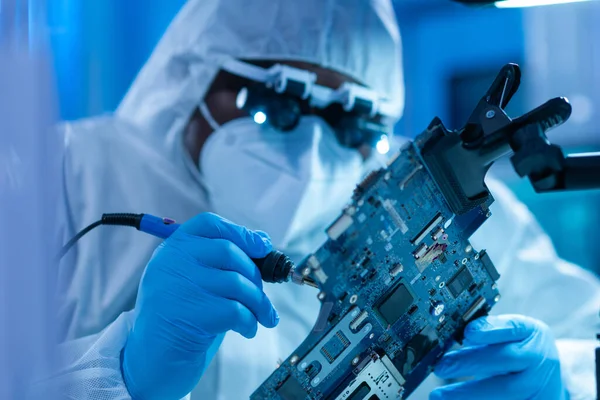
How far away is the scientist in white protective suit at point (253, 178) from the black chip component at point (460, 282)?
83 millimetres

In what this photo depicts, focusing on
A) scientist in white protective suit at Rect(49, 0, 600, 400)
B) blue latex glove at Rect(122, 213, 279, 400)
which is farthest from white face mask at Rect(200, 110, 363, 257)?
blue latex glove at Rect(122, 213, 279, 400)

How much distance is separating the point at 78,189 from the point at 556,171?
1063 millimetres

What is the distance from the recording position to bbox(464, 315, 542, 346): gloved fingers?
38.6 inches

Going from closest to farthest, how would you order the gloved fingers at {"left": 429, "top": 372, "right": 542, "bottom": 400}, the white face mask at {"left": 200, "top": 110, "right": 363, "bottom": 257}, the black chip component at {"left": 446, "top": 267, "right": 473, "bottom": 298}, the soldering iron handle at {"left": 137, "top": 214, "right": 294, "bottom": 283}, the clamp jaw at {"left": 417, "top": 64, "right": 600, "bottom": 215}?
the clamp jaw at {"left": 417, "top": 64, "right": 600, "bottom": 215} → the soldering iron handle at {"left": 137, "top": 214, "right": 294, "bottom": 283} → the black chip component at {"left": 446, "top": 267, "right": 473, "bottom": 298} → the gloved fingers at {"left": 429, "top": 372, "right": 542, "bottom": 400} → the white face mask at {"left": 200, "top": 110, "right": 363, "bottom": 257}

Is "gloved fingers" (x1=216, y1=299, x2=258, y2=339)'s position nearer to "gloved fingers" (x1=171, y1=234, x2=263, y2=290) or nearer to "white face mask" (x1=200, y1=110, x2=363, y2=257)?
"gloved fingers" (x1=171, y1=234, x2=263, y2=290)

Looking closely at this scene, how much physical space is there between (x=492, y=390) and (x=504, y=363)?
0.07 metres

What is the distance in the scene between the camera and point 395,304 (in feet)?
2.98

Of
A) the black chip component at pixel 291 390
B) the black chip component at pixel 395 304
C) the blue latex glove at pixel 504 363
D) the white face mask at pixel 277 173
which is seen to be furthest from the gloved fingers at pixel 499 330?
the white face mask at pixel 277 173

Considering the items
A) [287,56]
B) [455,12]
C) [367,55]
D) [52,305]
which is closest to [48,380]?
[52,305]

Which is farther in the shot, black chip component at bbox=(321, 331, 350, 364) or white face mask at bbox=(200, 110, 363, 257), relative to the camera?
white face mask at bbox=(200, 110, 363, 257)

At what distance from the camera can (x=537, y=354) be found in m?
1.06

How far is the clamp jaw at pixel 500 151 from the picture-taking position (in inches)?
26.5

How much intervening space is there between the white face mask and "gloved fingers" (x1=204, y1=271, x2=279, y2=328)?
1.46ft

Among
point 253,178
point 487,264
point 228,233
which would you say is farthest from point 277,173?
point 487,264
